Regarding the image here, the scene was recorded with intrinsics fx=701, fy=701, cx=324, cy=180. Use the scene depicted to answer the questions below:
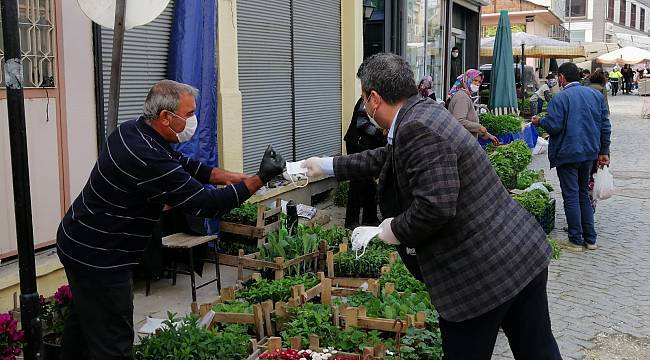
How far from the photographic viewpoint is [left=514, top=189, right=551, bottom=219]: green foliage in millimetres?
8094

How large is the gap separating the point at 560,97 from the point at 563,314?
9.97 feet

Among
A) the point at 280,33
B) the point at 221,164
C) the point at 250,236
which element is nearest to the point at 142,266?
the point at 250,236

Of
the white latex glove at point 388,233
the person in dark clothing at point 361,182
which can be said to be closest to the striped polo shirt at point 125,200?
the white latex glove at point 388,233

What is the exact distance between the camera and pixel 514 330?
3.34 metres

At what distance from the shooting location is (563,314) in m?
5.98

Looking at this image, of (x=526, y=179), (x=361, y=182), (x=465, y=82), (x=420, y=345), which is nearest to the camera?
(x=420, y=345)

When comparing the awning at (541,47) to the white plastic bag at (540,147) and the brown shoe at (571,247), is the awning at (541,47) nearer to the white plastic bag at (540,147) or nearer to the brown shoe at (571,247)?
the white plastic bag at (540,147)

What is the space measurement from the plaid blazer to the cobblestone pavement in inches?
82.7

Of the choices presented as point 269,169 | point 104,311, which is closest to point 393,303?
point 269,169

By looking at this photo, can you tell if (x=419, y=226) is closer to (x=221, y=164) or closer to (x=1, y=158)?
(x=1, y=158)

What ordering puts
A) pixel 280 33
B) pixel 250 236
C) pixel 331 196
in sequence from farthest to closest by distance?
pixel 331 196 < pixel 280 33 < pixel 250 236

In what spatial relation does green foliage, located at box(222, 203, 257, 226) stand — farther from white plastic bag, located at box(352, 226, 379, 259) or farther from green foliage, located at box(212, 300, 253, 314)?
white plastic bag, located at box(352, 226, 379, 259)

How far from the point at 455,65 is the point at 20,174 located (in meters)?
16.7

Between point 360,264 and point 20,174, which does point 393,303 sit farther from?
point 20,174
